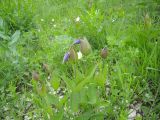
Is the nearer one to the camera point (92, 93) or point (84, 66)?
point (92, 93)

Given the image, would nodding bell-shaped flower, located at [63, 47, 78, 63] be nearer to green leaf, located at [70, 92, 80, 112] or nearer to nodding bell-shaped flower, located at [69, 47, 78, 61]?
nodding bell-shaped flower, located at [69, 47, 78, 61]

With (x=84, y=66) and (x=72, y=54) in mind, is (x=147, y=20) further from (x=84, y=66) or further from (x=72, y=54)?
(x=72, y=54)

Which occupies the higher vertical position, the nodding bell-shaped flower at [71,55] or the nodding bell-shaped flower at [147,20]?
the nodding bell-shaped flower at [147,20]

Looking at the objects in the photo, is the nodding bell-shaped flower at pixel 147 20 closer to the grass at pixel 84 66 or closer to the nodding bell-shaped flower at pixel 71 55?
the grass at pixel 84 66

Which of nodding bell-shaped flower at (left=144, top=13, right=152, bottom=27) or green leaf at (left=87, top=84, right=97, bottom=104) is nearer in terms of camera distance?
green leaf at (left=87, top=84, right=97, bottom=104)

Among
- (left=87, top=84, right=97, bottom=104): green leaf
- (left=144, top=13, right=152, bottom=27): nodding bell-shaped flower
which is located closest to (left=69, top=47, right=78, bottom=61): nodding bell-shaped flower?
(left=87, top=84, right=97, bottom=104): green leaf

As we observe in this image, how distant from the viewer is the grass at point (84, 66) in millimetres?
1449

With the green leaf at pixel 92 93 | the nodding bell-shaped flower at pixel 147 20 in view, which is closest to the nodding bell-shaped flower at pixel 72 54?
the green leaf at pixel 92 93

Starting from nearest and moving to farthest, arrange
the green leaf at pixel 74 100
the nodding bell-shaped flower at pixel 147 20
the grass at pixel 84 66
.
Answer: the green leaf at pixel 74 100
the grass at pixel 84 66
the nodding bell-shaped flower at pixel 147 20

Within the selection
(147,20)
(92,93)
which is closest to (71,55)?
(92,93)

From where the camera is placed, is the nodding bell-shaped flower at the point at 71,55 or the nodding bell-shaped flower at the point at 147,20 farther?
the nodding bell-shaped flower at the point at 147,20

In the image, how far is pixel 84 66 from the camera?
1.81 m

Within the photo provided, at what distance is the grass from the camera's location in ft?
4.75

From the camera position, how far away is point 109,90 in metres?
1.72
